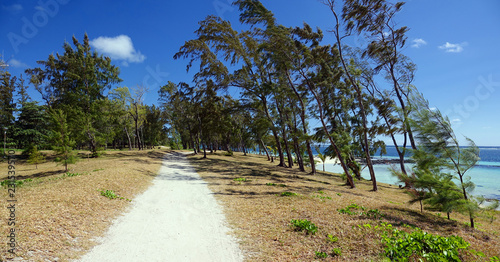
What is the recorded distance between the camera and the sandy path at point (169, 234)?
454 cm

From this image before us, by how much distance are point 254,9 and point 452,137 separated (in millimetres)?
14763

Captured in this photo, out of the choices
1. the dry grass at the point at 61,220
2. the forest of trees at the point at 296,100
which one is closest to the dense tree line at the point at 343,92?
the forest of trees at the point at 296,100

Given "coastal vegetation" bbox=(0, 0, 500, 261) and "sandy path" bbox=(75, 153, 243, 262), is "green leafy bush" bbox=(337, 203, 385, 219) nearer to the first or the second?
"coastal vegetation" bbox=(0, 0, 500, 261)

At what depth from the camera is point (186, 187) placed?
37.8 ft

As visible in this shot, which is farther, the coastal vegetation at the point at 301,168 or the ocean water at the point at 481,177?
the ocean water at the point at 481,177

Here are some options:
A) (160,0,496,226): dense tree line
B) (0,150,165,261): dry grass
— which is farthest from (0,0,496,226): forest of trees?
(0,150,165,261): dry grass

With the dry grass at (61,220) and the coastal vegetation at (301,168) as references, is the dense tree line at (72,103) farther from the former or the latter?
the dry grass at (61,220)

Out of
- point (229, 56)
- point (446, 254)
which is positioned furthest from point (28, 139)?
point (446, 254)

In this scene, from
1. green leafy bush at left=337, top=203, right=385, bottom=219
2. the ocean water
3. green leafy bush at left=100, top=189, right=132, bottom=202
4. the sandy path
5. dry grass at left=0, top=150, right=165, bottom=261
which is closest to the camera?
dry grass at left=0, top=150, right=165, bottom=261

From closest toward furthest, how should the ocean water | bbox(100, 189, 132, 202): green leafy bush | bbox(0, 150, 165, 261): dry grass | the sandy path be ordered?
bbox(0, 150, 165, 261): dry grass
the sandy path
bbox(100, 189, 132, 202): green leafy bush
the ocean water

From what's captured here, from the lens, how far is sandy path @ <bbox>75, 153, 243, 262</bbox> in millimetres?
4535

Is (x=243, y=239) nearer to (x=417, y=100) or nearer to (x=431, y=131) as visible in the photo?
(x=431, y=131)

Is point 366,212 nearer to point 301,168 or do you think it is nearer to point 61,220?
point 61,220

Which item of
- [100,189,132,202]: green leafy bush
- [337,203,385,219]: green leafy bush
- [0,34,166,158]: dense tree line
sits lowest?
[337,203,385,219]: green leafy bush
